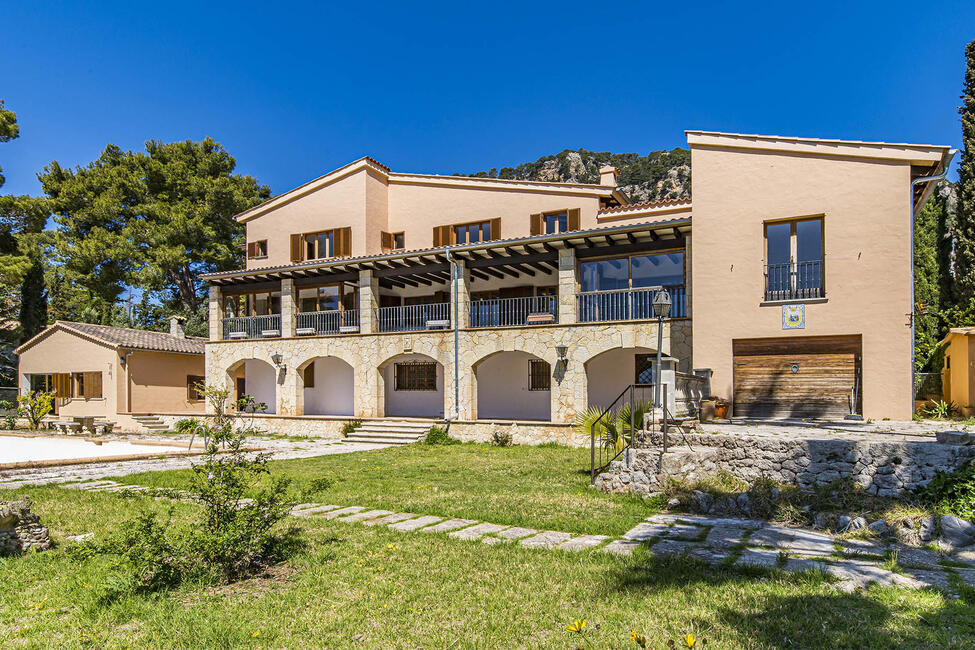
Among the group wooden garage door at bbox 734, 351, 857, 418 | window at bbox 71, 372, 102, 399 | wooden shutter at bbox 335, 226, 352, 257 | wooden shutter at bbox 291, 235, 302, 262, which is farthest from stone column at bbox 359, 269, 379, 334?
window at bbox 71, 372, 102, 399

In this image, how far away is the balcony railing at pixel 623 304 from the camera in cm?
1698

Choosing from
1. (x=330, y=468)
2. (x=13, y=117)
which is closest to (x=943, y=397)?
(x=330, y=468)

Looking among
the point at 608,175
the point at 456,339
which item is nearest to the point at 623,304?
the point at 456,339

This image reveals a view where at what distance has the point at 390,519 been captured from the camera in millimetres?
7660

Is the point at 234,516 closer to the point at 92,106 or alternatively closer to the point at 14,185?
the point at 92,106

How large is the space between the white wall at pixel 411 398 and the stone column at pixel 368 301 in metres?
1.81

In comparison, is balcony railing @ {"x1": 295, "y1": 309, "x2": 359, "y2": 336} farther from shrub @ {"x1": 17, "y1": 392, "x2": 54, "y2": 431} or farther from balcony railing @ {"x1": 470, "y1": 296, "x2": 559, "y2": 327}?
shrub @ {"x1": 17, "y1": 392, "x2": 54, "y2": 431}

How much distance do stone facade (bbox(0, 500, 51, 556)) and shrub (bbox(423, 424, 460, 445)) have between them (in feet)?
40.3

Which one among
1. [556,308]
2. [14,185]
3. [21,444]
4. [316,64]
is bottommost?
[21,444]

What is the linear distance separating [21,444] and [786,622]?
71.8 ft

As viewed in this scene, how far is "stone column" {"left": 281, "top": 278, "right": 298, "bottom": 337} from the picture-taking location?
23.2m

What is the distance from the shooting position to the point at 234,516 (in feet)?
18.2

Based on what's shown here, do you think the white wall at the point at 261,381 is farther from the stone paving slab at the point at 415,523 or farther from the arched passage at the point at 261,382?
the stone paving slab at the point at 415,523

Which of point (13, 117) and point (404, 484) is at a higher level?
point (13, 117)
